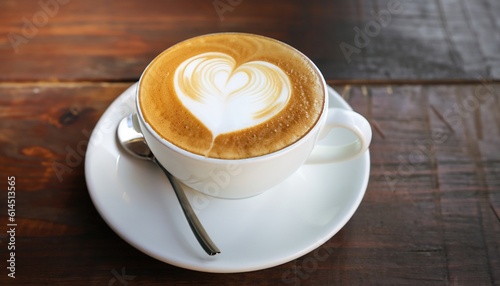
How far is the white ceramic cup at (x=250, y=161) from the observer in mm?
663

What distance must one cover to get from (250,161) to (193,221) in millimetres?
141

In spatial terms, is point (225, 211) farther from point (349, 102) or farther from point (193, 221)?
point (349, 102)

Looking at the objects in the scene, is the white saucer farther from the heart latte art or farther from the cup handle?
the heart latte art

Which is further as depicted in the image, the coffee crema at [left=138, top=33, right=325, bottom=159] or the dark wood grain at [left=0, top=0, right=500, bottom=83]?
the dark wood grain at [left=0, top=0, right=500, bottom=83]

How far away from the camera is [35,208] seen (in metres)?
0.79

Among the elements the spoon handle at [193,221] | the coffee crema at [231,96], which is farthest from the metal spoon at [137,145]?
the coffee crema at [231,96]

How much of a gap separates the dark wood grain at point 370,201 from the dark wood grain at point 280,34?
0.05m

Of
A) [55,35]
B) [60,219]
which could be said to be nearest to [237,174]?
[60,219]

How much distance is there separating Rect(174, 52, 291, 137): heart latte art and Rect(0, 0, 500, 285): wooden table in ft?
0.77

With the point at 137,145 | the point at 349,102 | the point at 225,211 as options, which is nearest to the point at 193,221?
the point at 225,211

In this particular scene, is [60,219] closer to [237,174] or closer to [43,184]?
[43,184]

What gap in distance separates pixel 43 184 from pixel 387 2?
0.94 meters

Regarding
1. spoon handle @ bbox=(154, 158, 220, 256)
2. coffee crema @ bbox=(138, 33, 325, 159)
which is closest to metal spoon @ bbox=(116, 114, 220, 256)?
spoon handle @ bbox=(154, 158, 220, 256)

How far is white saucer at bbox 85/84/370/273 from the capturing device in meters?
0.68
